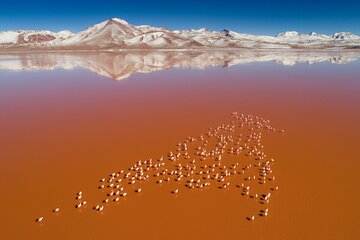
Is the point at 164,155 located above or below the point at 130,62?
below

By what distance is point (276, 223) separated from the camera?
8180 mm

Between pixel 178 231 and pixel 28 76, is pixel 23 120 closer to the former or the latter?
pixel 178 231

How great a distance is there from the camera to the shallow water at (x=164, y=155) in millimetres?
8094

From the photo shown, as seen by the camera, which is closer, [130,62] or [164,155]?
[164,155]

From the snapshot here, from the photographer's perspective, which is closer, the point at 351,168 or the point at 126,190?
the point at 126,190

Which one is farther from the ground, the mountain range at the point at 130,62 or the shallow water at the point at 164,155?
the mountain range at the point at 130,62

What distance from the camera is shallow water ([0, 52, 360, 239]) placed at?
809 centimetres

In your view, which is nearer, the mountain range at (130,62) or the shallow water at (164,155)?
the shallow water at (164,155)

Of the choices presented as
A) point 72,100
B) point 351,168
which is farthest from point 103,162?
point 72,100

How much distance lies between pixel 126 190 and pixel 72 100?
13.6m

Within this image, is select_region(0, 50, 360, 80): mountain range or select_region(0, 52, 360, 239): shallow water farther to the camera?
select_region(0, 50, 360, 80): mountain range

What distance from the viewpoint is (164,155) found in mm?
12320

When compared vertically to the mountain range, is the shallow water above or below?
below

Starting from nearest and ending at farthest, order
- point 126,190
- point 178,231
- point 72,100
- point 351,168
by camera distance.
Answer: point 178,231
point 126,190
point 351,168
point 72,100
